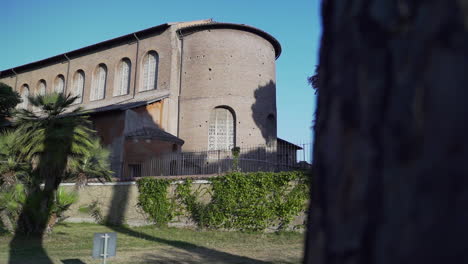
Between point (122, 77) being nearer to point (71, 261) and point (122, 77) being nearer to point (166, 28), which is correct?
point (166, 28)

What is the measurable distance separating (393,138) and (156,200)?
14.1 meters

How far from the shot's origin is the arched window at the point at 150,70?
2495 centimetres

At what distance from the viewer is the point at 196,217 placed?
13422 mm

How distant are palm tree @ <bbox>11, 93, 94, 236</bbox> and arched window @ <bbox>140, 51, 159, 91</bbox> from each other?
14239mm

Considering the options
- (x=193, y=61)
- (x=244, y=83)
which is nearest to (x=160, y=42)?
(x=193, y=61)

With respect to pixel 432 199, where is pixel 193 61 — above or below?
above

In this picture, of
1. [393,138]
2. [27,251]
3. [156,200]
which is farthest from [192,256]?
[393,138]

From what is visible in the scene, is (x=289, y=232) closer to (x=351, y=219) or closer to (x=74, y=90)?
(x=351, y=219)

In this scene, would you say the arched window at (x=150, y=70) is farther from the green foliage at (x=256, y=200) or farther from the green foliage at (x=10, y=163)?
the green foliage at (x=10, y=163)

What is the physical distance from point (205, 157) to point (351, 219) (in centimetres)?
1696

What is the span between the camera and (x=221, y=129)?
2270 cm

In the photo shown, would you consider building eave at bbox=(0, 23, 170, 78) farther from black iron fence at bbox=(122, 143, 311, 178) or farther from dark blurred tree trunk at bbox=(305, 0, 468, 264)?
dark blurred tree trunk at bbox=(305, 0, 468, 264)

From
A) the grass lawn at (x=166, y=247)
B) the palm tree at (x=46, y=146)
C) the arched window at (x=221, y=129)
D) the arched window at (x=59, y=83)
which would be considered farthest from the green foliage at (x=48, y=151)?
the arched window at (x=59, y=83)

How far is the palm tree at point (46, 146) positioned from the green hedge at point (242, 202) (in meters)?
4.06
